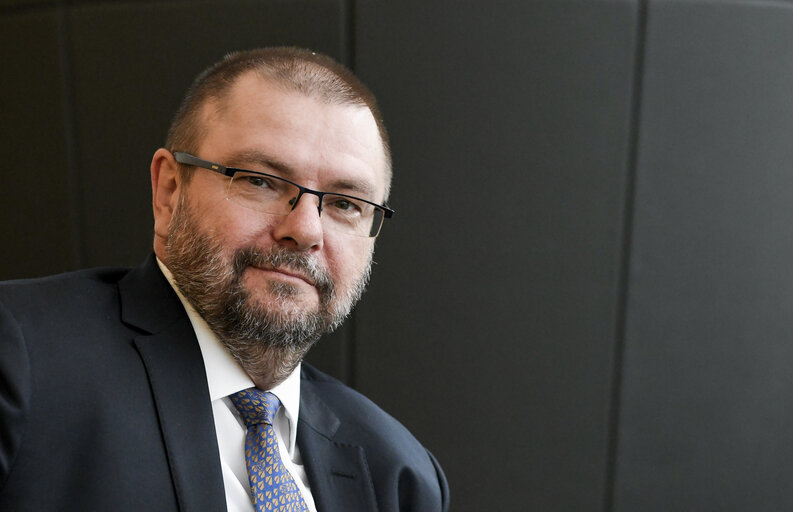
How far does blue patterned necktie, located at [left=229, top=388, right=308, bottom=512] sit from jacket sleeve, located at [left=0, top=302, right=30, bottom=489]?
337 mm

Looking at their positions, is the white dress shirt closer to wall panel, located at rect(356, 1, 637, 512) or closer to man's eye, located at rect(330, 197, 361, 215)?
man's eye, located at rect(330, 197, 361, 215)

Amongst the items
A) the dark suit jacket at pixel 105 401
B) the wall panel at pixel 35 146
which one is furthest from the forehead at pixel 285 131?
the wall panel at pixel 35 146

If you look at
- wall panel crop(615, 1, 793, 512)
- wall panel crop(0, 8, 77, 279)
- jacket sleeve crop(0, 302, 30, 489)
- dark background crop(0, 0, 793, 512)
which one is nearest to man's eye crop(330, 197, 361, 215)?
jacket sleeve crop(0, 302, 30, 489)

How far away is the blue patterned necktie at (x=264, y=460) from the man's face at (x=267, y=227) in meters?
0.11

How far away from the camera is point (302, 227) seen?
1076mm

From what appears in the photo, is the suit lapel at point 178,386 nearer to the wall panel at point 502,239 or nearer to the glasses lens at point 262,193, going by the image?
the glasses lens at point 262,193

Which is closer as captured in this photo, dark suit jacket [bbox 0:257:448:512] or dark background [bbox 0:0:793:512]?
dark suit jacket [bbox 0:257:448:512]

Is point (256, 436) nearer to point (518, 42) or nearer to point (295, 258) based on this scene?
point (295, 258)

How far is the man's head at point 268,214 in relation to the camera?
1.09 metres

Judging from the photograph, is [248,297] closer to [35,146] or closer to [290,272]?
[290,272]

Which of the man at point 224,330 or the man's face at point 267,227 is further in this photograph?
the man's face at point 267,227

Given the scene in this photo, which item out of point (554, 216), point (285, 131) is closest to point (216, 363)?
point (285, 131)

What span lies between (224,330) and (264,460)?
23 centimetres

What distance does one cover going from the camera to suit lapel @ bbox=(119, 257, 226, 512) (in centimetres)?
98
